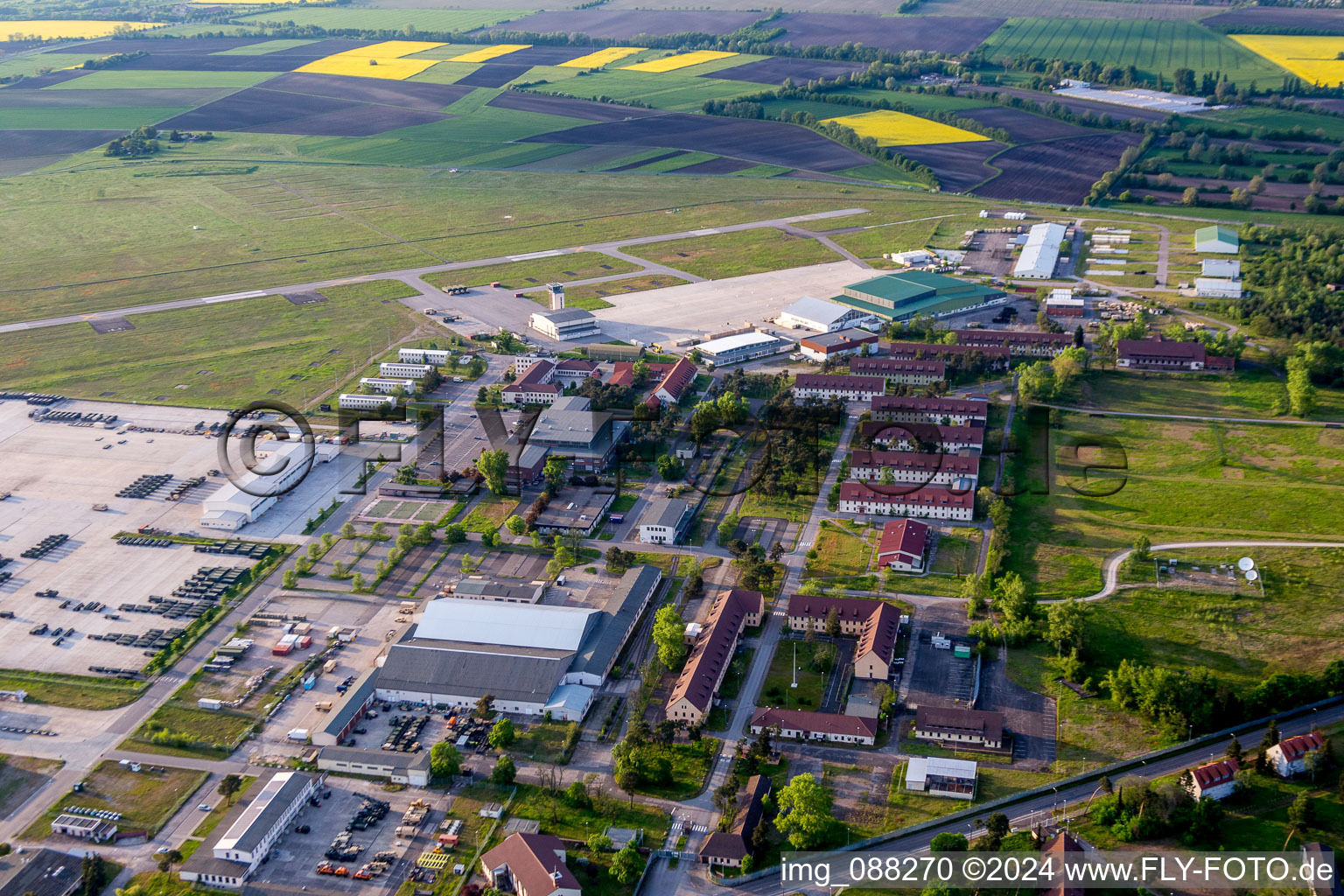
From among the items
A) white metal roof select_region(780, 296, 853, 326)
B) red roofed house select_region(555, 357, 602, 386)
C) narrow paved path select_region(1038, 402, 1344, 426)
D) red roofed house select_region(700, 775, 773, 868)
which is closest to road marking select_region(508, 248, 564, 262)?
white metal roof select_region(780, 296, 853, 326)

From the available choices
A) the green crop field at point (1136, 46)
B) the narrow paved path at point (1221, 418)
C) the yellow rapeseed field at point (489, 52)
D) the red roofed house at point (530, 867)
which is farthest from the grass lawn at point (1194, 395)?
the yellow rapeseed field at point (489, 52)

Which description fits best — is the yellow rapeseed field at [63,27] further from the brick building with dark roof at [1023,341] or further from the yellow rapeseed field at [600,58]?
the brick building with dark roof at [1023,341]

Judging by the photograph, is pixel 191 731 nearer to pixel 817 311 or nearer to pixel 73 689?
pixel 73 689

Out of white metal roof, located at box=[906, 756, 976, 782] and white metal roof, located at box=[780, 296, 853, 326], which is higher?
white metal roof, located at box=[780, 296, 853, 326]

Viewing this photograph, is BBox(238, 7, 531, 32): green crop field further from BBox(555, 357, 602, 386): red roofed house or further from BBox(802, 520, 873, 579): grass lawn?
BBox(802, 520, 873, 579): grass lawn

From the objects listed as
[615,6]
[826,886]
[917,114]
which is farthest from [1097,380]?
[615,6]

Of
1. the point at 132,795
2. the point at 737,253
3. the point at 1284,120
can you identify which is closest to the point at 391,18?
the point at 737,253
